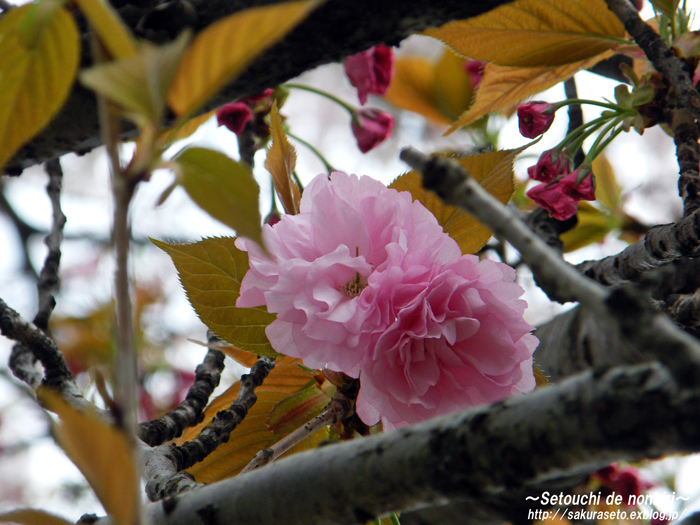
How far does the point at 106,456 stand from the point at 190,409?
400 millimetres

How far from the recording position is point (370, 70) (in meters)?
0.92

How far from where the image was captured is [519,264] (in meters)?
1.06

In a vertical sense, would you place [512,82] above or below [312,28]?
above

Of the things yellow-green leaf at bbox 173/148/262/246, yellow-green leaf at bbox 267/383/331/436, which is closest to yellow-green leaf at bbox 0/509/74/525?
yellow-green leaf at bbox 173/148/262/246

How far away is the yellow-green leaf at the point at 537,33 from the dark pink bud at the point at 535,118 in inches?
2.0

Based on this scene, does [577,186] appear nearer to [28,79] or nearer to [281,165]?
[281,165]

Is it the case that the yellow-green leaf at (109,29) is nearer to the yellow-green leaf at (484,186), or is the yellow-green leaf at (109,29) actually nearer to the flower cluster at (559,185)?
the yellow-green leaf at (484,186)

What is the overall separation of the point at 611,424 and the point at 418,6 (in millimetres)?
272

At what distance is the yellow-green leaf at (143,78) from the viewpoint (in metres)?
0.19

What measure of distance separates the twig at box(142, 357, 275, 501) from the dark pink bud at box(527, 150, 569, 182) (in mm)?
399

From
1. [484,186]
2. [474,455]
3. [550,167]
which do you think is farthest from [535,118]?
[474,455]

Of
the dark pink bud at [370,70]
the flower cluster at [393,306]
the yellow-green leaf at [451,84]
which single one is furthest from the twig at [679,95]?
the yellow-green leaf at [451,84]

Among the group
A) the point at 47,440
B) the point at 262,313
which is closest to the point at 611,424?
the point at 262,313

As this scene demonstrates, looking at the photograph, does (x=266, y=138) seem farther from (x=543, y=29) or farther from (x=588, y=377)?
(x=588, y=377)
